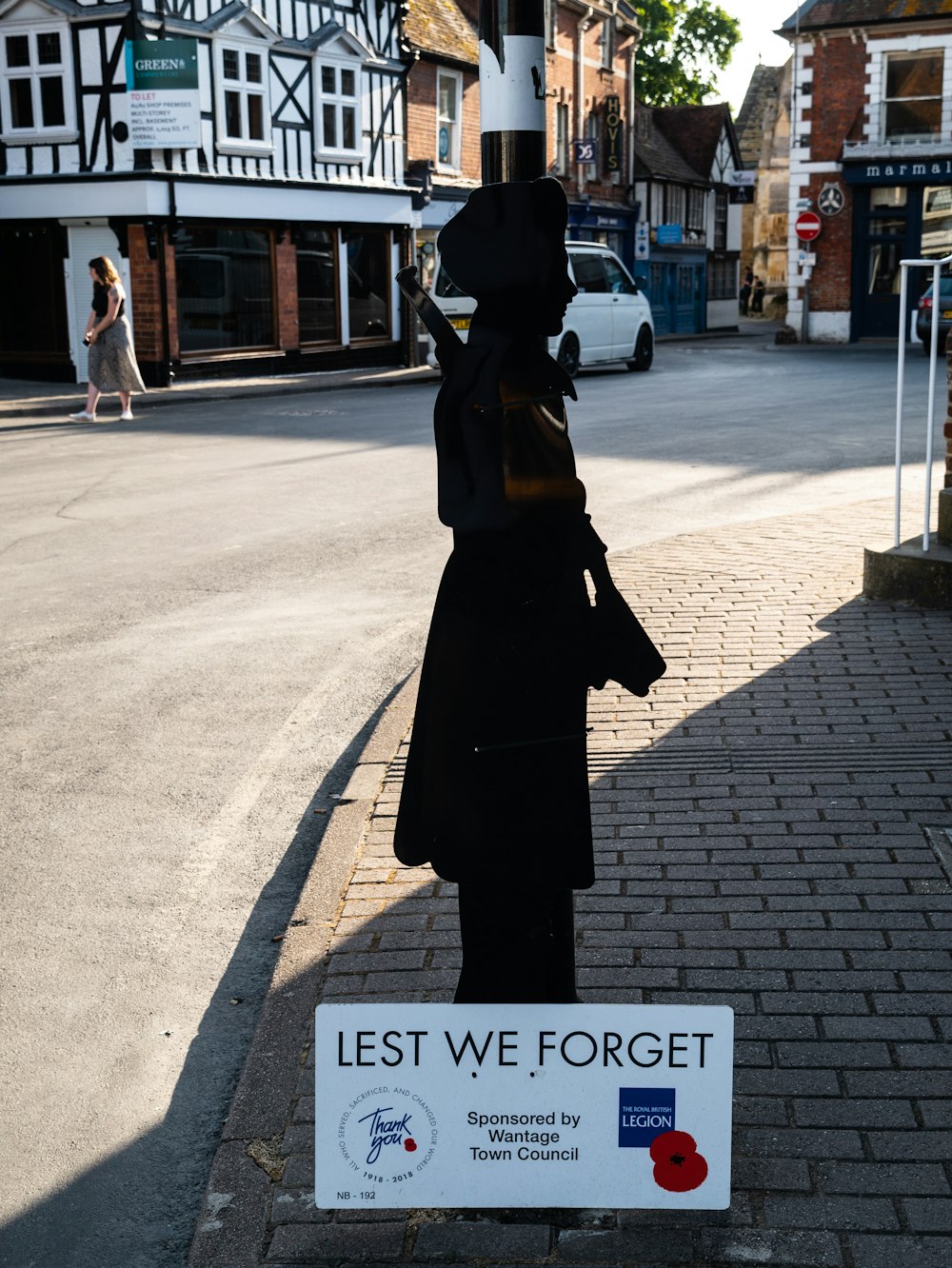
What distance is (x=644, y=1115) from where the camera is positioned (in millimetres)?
2809

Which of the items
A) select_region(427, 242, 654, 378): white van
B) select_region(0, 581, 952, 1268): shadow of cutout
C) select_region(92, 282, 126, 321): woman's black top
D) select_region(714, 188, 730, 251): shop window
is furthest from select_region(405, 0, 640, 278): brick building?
select_region(0, 581, 952, 1268): shadow of cutout

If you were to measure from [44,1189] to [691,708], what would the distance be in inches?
142

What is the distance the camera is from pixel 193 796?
547 centimetres

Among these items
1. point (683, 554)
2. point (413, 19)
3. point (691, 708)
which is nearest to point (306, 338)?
point (413, 19)

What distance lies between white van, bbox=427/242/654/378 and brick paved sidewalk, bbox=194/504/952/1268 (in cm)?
1752

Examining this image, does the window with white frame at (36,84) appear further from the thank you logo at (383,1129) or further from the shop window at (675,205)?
the shop window at (675,205)

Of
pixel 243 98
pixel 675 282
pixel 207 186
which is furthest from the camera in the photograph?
pixel 675 282

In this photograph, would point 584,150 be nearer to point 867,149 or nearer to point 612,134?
point 612,134

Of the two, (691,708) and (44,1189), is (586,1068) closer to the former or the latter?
(44,1189)

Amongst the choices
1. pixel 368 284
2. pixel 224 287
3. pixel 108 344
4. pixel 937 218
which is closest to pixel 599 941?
pixel 108 344

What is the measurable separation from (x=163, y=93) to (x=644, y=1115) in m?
24.3

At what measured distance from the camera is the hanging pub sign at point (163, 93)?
2433cm

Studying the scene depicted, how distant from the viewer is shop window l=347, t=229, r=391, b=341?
100.0 feet

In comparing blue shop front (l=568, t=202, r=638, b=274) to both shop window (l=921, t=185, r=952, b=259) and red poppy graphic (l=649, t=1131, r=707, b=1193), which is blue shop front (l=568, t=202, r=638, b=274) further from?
red poppy graphic (l=649, t=1131, r=707, b=1193)
